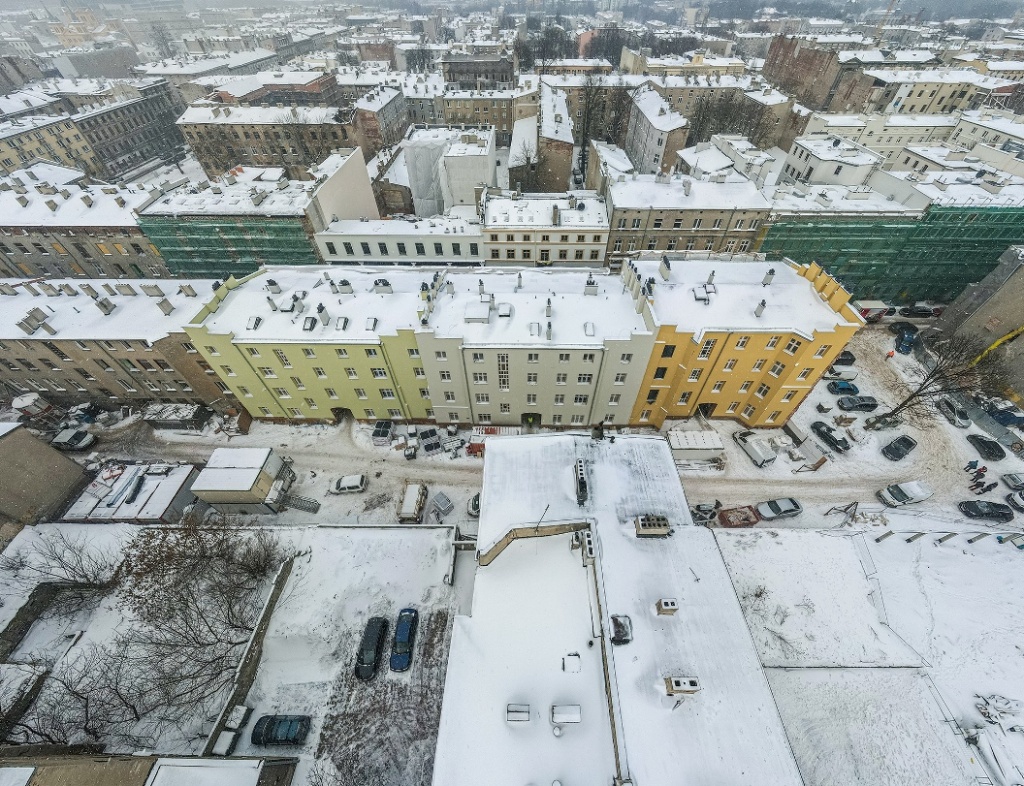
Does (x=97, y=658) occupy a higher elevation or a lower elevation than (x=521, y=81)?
lower

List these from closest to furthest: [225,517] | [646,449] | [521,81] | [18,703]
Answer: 1. [18,703]
2. [646,449]
3. [225,517]
4. [521,81]

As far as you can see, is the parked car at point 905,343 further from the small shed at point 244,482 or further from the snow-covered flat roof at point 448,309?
the small shed at point 244,482

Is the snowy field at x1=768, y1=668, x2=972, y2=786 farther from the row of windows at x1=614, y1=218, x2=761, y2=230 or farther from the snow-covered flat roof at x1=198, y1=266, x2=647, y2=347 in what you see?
the row of windows at x1=614, y1=218, x2=761, y2=230

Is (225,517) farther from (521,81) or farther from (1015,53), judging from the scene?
(1015,53)

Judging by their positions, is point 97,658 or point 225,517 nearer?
point 97,658

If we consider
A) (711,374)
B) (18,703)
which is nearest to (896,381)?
(711,374)

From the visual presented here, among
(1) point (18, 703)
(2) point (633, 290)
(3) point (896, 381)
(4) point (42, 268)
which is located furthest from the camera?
(4) point (42, 268)
